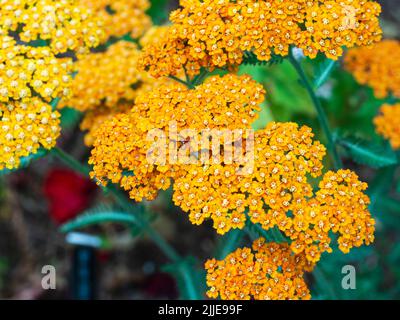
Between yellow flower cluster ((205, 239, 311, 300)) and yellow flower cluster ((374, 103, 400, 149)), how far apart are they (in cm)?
120

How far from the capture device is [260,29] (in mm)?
2398

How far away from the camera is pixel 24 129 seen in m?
2.52

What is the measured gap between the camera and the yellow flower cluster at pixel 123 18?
3.35m

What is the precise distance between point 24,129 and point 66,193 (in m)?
2.09

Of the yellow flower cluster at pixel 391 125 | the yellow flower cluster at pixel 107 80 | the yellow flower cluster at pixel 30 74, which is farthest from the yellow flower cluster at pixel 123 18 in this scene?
the yellow flower cluster at pixel 391 125

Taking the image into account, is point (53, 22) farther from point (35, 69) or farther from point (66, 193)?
point (66, 193)

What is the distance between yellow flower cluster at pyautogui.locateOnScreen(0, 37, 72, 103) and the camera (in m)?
2.53

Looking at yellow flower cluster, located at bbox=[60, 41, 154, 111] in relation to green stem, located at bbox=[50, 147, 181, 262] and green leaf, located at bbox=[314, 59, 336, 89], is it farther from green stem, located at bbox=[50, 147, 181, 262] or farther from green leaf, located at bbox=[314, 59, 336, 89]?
green leaf, located at bbox=[314, 59, 336, 89]

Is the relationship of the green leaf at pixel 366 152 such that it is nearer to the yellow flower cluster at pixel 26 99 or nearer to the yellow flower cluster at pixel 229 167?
the yellow flower cluster at pixel 229 167

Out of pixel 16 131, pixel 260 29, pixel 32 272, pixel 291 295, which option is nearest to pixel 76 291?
pixel 32 272

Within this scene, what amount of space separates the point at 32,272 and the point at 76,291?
41.5 inches

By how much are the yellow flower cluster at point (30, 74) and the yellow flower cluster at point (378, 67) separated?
5.97 ft

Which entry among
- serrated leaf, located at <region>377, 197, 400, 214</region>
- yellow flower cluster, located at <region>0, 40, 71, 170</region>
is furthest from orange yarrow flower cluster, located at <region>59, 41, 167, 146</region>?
serrated leaf, located at <region>377, 197, 400, 214</region>
